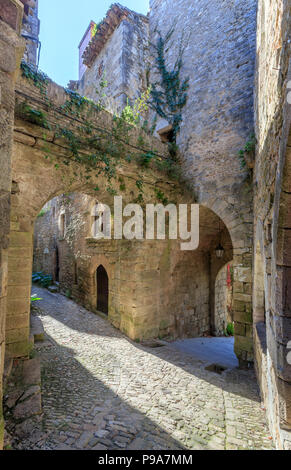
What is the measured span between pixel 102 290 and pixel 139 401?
16.1ft

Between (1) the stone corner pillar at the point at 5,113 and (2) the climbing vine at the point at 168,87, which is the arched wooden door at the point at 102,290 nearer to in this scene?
(2) the climbing vine at the point at 168,87

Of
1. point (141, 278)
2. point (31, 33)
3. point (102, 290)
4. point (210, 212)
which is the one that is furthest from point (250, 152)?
point (31, 33)

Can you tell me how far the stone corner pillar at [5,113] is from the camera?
1.33m

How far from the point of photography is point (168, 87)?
686cm

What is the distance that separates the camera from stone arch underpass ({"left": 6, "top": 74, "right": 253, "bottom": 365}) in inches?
141

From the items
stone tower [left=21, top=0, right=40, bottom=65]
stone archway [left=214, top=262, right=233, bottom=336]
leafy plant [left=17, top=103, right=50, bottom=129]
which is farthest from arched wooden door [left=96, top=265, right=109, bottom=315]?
stone tower [left=21, top=0, right=40, bottom=65]

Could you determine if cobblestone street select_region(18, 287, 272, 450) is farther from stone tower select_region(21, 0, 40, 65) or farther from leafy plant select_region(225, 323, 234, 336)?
stone tower select_region(21, 0, 40, 65)

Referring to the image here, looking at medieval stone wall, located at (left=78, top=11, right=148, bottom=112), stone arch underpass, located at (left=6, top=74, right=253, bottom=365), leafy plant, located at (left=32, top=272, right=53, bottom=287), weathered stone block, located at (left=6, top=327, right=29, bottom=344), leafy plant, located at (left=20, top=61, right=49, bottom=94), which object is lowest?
leafy plant, located at (left=32, top=272, right=53, bottom=287)

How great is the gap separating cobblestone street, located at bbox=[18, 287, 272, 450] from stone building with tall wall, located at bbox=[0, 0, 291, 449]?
0.43 metres

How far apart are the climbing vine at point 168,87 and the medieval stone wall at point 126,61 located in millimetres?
1824

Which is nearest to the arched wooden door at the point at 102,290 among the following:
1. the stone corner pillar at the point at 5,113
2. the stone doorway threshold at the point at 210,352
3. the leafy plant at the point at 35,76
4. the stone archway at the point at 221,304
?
the stone doorway threshold at the point at 210,352

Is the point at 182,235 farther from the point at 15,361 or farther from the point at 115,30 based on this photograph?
the point at 115,30

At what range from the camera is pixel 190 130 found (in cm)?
615
